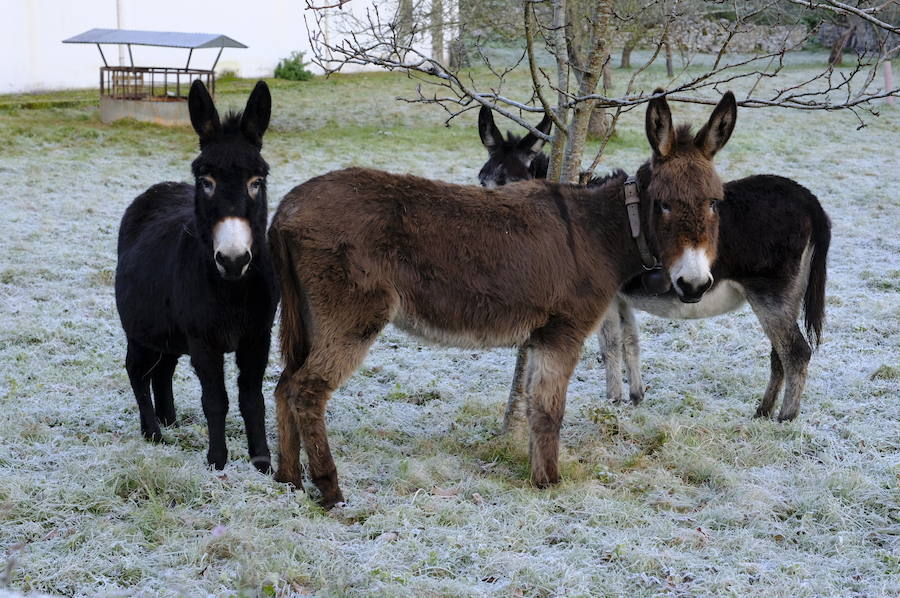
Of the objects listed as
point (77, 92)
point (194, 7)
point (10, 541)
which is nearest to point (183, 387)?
point (10, 541)

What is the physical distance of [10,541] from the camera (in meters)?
3.38

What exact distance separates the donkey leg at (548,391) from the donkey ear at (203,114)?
6.29ft

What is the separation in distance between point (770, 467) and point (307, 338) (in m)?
2.65

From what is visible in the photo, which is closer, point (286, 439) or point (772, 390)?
point (286, 439)

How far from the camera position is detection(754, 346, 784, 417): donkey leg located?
5375mm

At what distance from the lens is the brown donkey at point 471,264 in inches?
148

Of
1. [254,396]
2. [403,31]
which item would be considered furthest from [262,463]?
[403,31]

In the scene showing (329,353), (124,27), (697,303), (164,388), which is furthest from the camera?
(124,27)

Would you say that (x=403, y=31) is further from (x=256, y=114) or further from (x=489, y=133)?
(x=256, y=114)

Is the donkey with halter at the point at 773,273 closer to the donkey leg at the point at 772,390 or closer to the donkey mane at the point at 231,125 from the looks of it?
the donkey leg at the point at 772,390

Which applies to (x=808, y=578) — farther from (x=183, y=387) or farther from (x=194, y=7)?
(x=194, y=7)

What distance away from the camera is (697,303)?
5328 millimetres

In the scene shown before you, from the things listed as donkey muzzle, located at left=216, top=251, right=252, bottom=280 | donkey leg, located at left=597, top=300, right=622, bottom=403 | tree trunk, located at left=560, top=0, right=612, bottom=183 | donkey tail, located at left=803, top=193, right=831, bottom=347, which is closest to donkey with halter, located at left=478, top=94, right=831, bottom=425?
donkey tail, located at left=803, top=193, right=831, bottom=347

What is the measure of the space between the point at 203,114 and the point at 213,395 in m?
1.42
